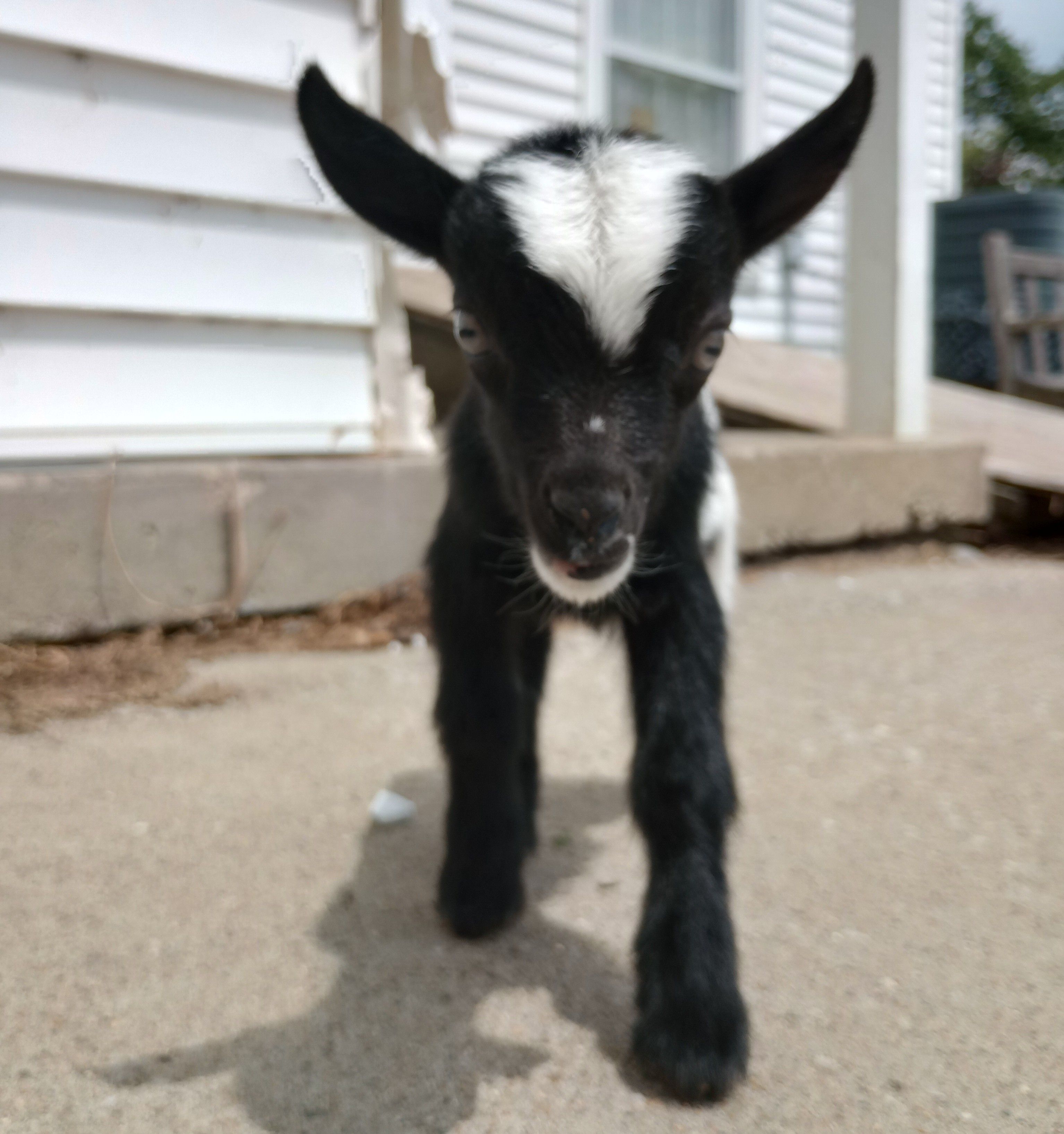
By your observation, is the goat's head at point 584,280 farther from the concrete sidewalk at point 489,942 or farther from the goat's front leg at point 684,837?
the concrete sidewalk at point 489,942

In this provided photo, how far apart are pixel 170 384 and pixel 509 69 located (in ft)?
16.1

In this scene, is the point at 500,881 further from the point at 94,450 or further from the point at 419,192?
the point at 94,450

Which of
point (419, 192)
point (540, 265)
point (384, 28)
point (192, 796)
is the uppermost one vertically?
point (384, 28)

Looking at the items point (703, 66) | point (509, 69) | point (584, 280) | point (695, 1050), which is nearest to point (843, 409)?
point (509, 69)

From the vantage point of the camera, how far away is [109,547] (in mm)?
3562

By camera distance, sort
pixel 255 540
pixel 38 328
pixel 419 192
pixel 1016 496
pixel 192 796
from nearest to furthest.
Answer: pixel 419 192, pixel 192 796, pixel 38 328, pixel 255 540, pixel 1016 496

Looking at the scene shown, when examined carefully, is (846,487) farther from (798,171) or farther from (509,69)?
(509,69)

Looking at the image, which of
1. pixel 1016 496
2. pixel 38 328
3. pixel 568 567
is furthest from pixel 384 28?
pixel 1016 496

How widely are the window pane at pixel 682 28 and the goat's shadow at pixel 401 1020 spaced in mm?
7865

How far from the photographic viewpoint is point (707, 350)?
5.82ft

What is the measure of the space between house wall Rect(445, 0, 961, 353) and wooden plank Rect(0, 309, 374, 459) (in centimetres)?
295

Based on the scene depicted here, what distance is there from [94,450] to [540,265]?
2543 millimetres

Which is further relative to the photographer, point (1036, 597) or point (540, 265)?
point (1036, 597)

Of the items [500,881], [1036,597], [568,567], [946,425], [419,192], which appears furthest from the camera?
[946,425]
